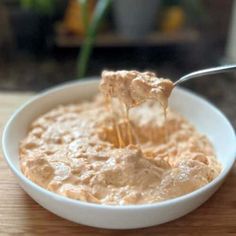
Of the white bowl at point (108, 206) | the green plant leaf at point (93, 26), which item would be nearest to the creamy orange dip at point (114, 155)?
the white bowl at point (108, 206)

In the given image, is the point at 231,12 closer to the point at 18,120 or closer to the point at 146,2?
the point at 146,2

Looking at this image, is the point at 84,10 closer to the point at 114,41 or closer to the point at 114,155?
the point at 114,41

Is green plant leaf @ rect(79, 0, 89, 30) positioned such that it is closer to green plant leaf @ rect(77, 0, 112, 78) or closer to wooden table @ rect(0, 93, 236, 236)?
green plant leaf @ rect(77, 0, 112, 78)

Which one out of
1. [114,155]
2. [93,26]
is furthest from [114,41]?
[114,155]

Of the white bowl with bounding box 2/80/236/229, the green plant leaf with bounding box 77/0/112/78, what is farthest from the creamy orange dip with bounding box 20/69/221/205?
the green plant leaf with bounding box 77/0/112/78

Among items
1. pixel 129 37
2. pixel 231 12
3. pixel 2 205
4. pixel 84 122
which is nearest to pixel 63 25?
pixel 129 37
